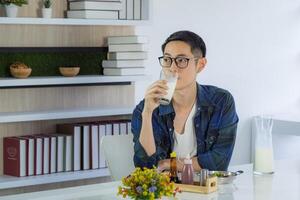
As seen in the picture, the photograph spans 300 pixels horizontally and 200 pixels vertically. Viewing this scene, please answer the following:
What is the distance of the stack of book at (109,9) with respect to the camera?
12.6 ft

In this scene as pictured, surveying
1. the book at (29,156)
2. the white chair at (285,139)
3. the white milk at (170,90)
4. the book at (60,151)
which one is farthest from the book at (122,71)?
the white chair at (285,139)

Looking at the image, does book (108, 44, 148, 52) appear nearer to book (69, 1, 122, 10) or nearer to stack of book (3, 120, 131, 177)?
book (69, 1, 122, 10)

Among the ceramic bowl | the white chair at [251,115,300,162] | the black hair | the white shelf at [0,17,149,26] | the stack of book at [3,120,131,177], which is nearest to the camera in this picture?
the black hair

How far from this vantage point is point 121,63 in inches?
157

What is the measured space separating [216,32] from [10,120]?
5.97 feet

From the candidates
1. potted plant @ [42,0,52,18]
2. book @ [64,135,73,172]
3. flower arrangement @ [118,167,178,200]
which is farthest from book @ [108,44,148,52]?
flower arrangement @ [118,167,178,200]

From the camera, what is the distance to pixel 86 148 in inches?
157

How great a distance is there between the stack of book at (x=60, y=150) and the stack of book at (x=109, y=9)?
1.97 ft

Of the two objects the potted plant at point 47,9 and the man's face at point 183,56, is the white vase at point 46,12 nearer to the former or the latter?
the potted plant at point 47,9

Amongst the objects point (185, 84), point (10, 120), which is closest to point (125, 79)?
point (10, 120)

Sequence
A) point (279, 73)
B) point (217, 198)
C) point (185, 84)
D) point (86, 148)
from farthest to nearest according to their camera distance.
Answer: point (279, 73)
point (86, 148)
point (185, 84)
point (217, 198)

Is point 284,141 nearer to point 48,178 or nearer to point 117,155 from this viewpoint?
point 48,178

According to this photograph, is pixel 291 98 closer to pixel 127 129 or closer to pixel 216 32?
pixel 216 32

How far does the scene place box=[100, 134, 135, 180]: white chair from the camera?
305cm
